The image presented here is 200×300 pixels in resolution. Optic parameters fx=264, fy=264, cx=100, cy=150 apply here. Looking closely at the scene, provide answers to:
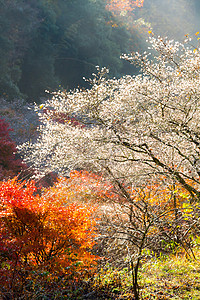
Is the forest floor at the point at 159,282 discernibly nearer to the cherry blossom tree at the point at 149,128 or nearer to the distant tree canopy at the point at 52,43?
the cherry blossom tree at the point at 149,128

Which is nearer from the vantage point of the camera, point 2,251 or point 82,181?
point 2,251

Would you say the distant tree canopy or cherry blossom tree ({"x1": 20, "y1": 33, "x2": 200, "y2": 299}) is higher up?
the distant tree canopy

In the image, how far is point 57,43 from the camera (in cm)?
1955

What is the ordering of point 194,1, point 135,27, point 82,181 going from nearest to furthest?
point 82,181 → point 135,27 → point 194,1

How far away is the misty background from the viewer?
16391 mm

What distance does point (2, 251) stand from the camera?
384 cm

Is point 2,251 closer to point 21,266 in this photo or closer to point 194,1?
point 21,266

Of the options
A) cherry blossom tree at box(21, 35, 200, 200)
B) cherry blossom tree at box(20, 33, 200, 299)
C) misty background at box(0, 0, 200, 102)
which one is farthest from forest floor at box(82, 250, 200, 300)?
misty background at box(0, 0, 200, 102)

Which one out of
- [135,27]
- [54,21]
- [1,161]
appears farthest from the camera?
[135,27]

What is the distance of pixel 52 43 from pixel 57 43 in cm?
44

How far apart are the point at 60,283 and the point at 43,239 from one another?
0.72m

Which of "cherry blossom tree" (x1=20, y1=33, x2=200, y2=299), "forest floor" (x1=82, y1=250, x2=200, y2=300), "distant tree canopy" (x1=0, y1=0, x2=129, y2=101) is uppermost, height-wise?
"distant tree canopy" (x1=0, y1=0, x2=129, y2=101)

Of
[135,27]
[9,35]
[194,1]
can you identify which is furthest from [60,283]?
[194,1]

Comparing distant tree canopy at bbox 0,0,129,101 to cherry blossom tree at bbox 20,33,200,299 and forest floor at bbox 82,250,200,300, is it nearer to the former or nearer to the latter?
cherry blossom tree at bbox 20,33,200,299
